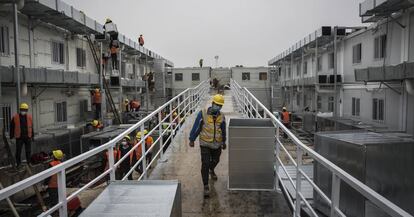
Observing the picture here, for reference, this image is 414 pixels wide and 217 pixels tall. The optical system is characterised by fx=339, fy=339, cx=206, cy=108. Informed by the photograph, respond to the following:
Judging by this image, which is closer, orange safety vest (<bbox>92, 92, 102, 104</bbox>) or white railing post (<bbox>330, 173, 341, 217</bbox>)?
white railing post (<bbox>330, 173, 341, 217</bbox>)

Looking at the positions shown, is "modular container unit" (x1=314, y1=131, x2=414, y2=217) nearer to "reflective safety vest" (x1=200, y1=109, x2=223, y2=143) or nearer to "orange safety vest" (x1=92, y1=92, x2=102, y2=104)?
"reflective safety vest" (x1=200, y1=109, x2=223, y2=143)

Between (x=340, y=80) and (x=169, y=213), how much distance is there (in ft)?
66.3

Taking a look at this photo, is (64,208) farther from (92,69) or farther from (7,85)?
(92,69)

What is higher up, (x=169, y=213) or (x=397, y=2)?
(x=397, y=2)

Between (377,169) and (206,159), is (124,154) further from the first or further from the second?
(377,169)

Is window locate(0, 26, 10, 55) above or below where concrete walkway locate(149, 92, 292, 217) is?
above

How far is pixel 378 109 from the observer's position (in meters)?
16.8

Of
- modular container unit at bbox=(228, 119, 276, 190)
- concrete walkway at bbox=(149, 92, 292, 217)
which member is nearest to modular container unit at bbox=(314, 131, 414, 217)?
concrete walkway at bbox=(149, 92, 292, 217)

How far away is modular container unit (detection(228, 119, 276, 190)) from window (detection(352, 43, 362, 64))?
15557 millimetres

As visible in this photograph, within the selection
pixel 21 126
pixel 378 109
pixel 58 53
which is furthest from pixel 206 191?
pixel 378 109

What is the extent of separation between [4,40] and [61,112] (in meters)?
5.46

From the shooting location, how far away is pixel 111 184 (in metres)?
3.64

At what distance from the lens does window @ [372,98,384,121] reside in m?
16.5

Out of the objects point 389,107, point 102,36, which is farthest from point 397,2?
point 102,36
